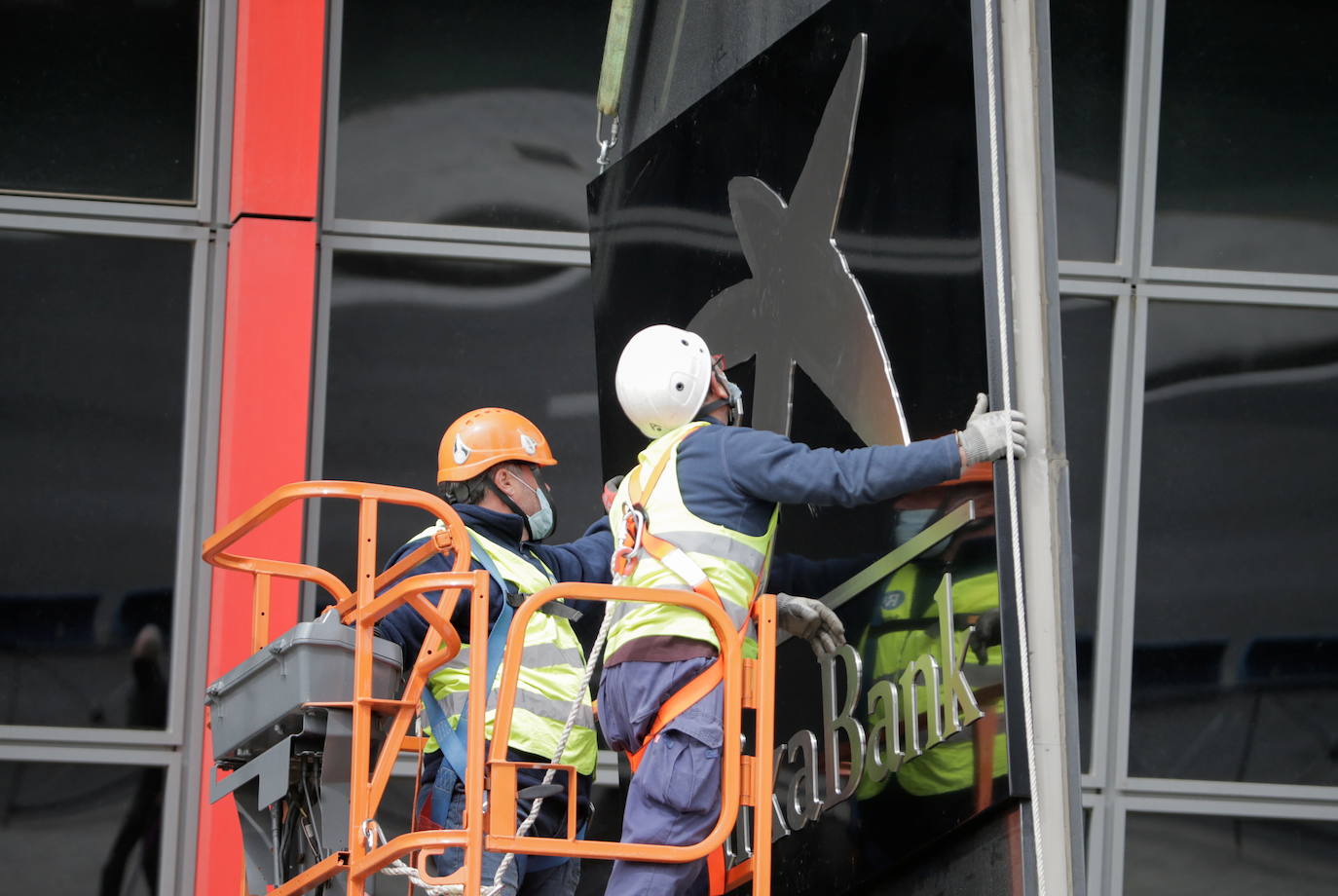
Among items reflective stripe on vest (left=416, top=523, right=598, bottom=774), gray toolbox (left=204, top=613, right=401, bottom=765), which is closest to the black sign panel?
reflective stripe on vest (left=416, top=523, right=598, bottom=774)

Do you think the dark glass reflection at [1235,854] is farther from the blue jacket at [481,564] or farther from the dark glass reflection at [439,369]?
the blue jacket at [481,564]

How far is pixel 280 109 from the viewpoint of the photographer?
8367 millimetres

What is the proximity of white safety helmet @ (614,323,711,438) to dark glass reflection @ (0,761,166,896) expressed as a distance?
4843 mm

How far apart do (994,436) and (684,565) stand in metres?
0.86

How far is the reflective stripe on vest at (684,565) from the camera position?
458 centimetres

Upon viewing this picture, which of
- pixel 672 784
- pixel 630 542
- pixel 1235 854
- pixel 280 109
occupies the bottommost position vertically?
pixel 1235 854

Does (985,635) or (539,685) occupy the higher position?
(985,635)

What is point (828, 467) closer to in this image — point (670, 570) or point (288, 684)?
point (670, 570)

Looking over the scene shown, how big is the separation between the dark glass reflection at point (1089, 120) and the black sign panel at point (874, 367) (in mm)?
3652

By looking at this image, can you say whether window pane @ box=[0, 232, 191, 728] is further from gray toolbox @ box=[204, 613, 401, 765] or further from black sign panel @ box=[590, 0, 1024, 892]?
gray toolbox @ box=[204, 613, 401, 765]

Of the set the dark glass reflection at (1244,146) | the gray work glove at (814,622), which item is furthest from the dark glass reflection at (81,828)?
the dark glass reflection at (1244,146)

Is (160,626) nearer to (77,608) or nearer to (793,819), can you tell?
(77,608)

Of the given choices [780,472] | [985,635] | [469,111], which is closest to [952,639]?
[985,635]

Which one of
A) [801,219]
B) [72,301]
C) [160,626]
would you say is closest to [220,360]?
[72,301]
